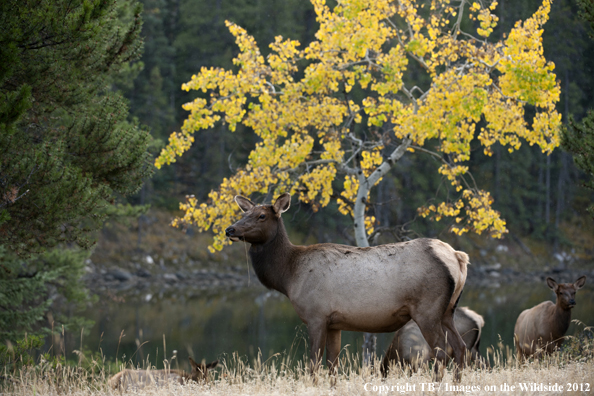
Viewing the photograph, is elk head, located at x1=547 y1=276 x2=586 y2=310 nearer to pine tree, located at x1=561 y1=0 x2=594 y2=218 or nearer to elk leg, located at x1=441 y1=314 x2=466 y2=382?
pine tree, located at x1=561 y1=0 x2=594 y2=218

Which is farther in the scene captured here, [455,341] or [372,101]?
[372,101]

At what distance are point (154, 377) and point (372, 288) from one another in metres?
2.90

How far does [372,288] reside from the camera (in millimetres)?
5992

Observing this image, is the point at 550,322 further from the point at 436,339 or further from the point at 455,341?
the point at 436,339

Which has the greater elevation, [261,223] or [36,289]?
[261,223]

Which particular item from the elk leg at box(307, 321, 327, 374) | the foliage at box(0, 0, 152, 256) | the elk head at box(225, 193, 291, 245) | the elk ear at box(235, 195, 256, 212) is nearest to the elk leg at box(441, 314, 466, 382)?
the elk leg at box(307, 321, 327, 374)

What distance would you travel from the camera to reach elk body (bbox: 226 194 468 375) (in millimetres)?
5906

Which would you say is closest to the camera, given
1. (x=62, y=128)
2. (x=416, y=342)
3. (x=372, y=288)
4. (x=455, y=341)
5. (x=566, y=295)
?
(x=372, y=288)

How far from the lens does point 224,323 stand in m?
22.0

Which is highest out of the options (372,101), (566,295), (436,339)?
(372,101)

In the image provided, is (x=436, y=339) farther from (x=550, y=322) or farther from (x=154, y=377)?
(x=550, y=322)

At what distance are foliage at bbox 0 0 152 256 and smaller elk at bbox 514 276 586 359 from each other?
21.8ft

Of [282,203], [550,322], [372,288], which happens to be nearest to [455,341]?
[372,288]

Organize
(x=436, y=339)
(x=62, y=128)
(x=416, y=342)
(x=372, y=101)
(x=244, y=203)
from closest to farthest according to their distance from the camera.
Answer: (x=436, y=339)
(x=244, y=203)
(x=62, y=128)
(x=416, y=342)
(x=372, y=101)
